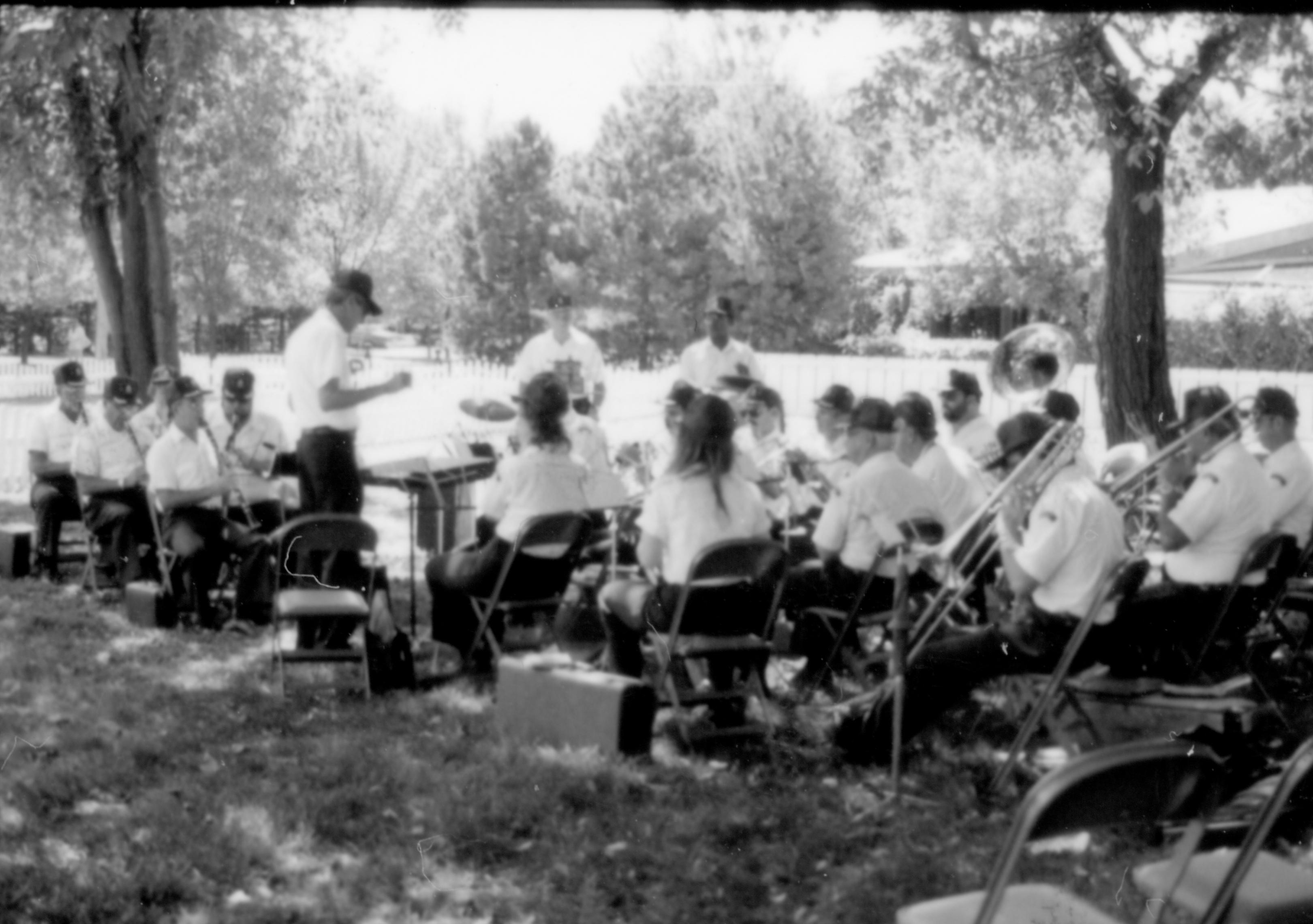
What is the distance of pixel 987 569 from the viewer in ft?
23.5

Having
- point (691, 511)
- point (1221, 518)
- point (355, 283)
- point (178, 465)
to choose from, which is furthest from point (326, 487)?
point (1221, 518)

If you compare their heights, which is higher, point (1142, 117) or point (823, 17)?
point (823, 17)

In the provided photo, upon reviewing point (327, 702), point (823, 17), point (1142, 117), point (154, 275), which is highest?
point (823, 17)

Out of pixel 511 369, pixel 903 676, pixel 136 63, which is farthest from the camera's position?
pixel 511 369

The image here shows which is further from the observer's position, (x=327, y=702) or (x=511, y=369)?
(x=511, y=369)

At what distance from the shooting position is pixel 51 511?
9.36m

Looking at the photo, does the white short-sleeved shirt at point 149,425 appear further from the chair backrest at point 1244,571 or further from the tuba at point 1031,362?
the chair backrest at point 1244,571

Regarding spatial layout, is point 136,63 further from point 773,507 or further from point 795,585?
point 795,585

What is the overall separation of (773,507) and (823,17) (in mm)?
4106

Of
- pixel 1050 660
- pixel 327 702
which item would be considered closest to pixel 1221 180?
pixel 1050 660

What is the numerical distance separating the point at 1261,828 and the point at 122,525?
7.13 meters

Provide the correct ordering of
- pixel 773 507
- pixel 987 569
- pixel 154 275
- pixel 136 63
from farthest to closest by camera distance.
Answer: pixel 154 275
pixel 136 63
pixel 773 507
pixel 987 569

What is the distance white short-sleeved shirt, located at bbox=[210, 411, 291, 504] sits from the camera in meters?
8.52

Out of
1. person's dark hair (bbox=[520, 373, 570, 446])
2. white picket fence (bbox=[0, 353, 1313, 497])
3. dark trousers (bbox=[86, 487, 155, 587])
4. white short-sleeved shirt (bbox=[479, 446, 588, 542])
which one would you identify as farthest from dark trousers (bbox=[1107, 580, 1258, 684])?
white picket fence (bbox=[0, 353, 1313, 497])
